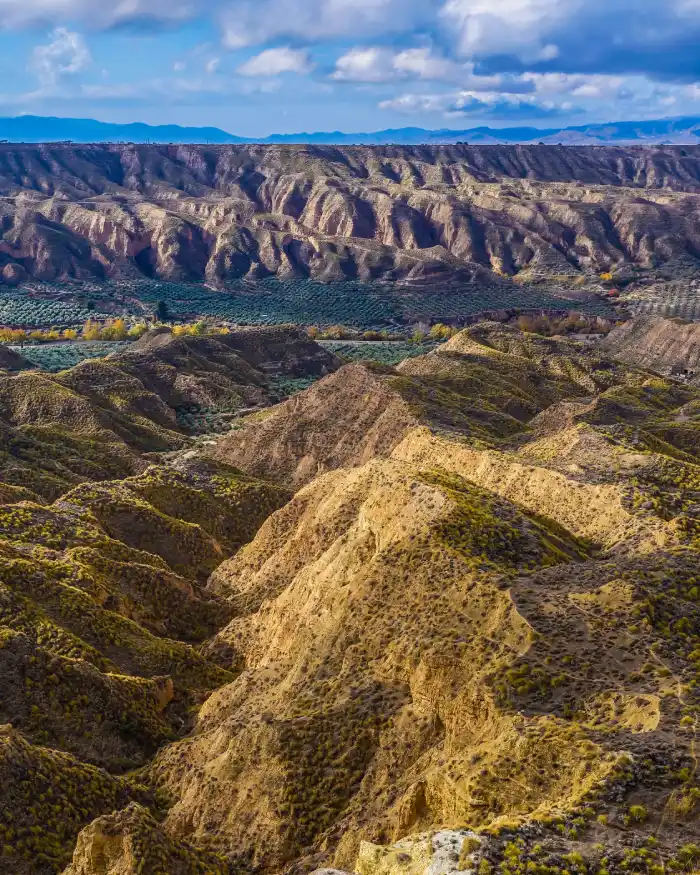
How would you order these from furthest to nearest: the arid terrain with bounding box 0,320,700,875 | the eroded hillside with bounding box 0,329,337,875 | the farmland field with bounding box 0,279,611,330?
1. the farmland field with bounding box 0,279,611,330
2. the eroded hillside with bounding box 0,329,337,875
3. the arid terrain with bounding box 0,320,700,875

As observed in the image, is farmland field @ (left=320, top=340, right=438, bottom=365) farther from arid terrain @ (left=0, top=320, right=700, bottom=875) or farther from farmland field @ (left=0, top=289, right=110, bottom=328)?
arid terrain @ (left=0, top=320, right=700, bottom=875)

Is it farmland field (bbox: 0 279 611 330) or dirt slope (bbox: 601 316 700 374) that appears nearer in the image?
dirt slope (bbox: 601 316 700 374)

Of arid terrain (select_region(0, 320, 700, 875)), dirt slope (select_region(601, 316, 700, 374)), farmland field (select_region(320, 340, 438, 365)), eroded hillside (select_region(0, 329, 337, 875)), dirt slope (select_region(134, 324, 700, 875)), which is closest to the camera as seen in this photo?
dirt slope (select_region(134, 324, 700, 875))

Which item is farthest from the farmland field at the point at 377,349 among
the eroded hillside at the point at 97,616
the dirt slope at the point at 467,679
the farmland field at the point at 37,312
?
the dirt slope at the point at 467,679

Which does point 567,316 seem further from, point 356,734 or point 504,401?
point 356,734

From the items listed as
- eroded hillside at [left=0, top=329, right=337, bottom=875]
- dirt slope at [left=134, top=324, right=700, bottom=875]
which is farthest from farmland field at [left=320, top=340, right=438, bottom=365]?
dirt slope at [left=134, top=324, right=700, bottom=875]

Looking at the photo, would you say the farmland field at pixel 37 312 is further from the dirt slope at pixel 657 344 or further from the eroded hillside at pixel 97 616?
the dirt slope at pixel 657 344

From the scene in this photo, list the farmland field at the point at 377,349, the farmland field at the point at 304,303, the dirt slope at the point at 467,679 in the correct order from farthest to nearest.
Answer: the farmland field at the point at 304,303 < the farmland field at the point at 377,349 < the dirt slope at the point at 467,679
